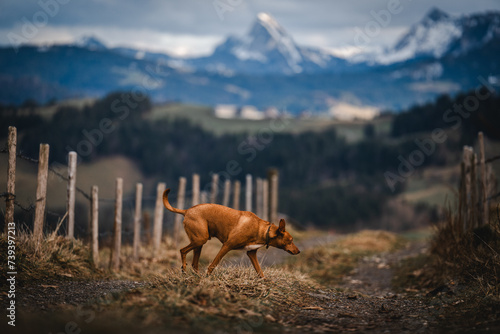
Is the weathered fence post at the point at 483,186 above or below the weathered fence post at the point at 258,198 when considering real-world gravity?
above

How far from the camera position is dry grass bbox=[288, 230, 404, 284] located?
1267 centimetres

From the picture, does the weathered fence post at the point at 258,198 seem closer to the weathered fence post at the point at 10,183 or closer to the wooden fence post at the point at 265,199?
the wooden fence post at the point at 265,199

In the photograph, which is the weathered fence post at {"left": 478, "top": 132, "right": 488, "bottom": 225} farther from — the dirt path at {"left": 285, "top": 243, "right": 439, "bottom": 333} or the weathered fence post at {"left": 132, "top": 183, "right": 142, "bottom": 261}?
the weathered fence post at {"left": 132, "top": 183, "right": 142, "bottom": 261}

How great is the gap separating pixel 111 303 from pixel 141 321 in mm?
806

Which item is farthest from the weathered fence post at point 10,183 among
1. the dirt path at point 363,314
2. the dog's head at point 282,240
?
the dirt path at point 363,314

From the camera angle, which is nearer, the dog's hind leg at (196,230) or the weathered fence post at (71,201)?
the dog's hind leg at (196,230)

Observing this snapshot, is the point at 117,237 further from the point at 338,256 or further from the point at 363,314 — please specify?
the point at 338,256

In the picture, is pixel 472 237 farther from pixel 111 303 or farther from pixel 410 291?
pixel 111 303

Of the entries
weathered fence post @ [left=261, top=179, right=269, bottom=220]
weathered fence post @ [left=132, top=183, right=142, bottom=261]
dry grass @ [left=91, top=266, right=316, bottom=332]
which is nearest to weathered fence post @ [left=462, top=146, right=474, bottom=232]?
dry grass @ [left=91, top=266, right=316, bottom=332]

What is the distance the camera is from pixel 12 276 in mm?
7457

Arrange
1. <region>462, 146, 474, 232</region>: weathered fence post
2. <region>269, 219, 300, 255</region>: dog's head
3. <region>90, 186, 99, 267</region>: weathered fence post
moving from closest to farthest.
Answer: <region>269, 219, 300, 255</region>: dog's head < <region>90, 186, 99, 267</region>: weathered fence post < <region>462, 146, 474, 232</region>: weathered fence post

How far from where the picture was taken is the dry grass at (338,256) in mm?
12666

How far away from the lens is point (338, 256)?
1493cm

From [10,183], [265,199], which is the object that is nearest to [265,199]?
[265,199]
